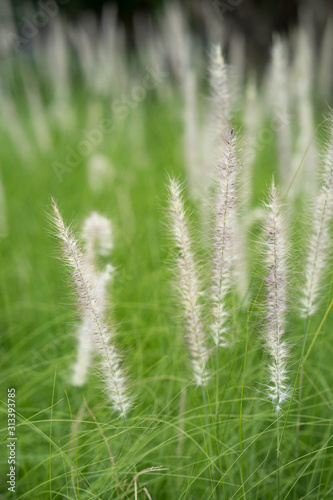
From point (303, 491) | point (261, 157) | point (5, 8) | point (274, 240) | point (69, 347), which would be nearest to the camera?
point (274, 240)

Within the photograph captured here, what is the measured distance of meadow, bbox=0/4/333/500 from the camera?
53.0 inches

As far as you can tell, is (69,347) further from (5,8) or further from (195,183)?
(5,8)

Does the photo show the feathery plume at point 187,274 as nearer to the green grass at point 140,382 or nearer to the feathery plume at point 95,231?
the green grass at point 140,382

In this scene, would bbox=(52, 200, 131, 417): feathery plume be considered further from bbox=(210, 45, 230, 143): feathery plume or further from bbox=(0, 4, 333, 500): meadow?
bbox=(210, 45, 230, 143): feathery plume

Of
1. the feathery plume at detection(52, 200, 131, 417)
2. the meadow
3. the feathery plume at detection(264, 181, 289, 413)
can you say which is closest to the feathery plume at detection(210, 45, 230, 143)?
the meadow

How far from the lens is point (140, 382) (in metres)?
1.63

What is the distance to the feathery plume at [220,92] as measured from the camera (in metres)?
1.56

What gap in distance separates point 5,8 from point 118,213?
1.80 m

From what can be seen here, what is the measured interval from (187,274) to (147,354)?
0.89m

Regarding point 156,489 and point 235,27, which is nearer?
point 156,489

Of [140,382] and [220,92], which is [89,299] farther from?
[220,92]

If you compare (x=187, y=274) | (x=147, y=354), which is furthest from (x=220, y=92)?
(x=147, y=354)

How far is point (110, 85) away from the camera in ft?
13.9

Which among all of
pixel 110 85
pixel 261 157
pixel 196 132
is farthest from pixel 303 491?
pixel 110 85
